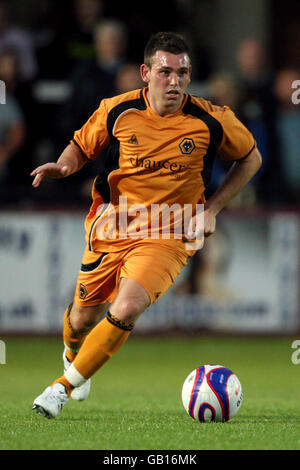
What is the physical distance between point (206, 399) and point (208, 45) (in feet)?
33.5

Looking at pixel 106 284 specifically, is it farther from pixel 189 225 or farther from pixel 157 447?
pixel 157 447

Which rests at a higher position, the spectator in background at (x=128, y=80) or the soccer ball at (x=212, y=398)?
the spectator in background at (x=128, y=80)

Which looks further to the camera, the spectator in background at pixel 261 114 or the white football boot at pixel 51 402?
the spectator in background at pixel 261 114

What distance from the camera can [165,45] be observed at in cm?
656

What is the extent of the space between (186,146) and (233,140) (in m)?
0.35

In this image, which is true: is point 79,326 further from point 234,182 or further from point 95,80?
point 95,80

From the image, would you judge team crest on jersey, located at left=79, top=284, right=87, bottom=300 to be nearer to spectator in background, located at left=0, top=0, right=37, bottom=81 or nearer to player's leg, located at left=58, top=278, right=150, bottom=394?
player's leg, located at left=58, top=278, right=150, bottom=394

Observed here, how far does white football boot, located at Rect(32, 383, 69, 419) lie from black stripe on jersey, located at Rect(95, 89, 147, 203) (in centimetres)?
146

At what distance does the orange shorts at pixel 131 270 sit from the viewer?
635 centimetres

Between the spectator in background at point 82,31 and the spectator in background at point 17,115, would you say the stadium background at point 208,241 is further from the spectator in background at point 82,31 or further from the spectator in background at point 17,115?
the spectator in background at point 82,31

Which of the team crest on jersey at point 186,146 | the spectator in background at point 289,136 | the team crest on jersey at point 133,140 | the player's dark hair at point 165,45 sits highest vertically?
the spectator in background at point 289,136

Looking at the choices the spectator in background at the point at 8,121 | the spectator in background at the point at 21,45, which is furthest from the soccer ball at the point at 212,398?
the spectator in background at the point at 21,45

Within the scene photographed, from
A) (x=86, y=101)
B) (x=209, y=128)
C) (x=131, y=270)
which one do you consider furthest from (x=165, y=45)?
(x=86, y=101)
